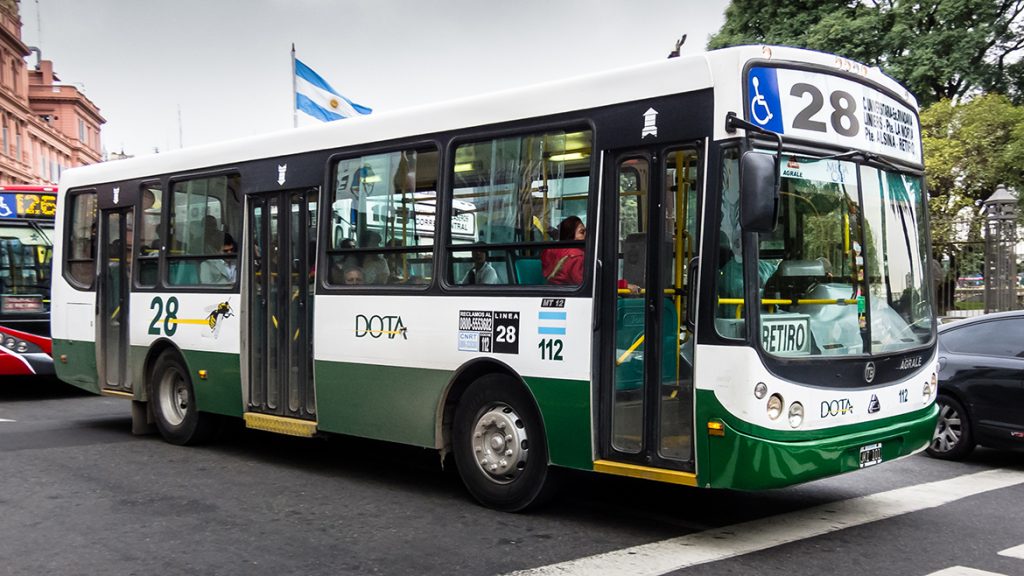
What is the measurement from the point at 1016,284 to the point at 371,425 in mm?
14435

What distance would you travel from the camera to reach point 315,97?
806 inches

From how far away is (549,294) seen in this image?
6.89 m

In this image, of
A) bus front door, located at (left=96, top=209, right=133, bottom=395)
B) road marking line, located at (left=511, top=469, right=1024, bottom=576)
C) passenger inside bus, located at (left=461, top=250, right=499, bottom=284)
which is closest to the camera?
road marking line, located at (left=511, top=469, right=1024, bottom=576)

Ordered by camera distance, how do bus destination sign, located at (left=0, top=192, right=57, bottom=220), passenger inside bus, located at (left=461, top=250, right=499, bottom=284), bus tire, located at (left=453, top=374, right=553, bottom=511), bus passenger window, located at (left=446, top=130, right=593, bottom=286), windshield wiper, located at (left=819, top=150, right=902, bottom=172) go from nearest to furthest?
windshield wiper, located at (left=819, top=150, right=902, bottom=172), bus passenger window, located at (left=446, top=130, right=593, bottom=286), bus tire, located at (left=453, top=374, right=553, bottom=511), passenger inside bus, located at (left=461, top=250, right=499, bottom=284), bus destination sign, located at (left=0, top=192, right=57, bottom=220)

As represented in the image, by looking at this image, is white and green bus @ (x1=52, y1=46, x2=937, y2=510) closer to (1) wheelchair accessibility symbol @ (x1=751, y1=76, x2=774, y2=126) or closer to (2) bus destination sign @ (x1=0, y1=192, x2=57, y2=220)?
(1) wheelchair accessibility symbol @ (x1=751, y1=76, x2=774, y2=126)

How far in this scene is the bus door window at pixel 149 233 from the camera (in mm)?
10633

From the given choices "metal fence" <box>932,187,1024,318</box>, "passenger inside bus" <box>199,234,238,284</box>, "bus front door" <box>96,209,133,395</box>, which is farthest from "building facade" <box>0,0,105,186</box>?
"passenger inside bus" <box>199,234,238,284</box>

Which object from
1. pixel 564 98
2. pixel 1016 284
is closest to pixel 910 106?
pixel 564 98

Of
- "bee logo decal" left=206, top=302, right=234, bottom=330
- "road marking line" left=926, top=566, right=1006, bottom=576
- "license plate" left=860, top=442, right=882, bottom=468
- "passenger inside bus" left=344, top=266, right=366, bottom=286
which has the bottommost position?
"road marking line" left=926, top=566, right=1006, bottom=576

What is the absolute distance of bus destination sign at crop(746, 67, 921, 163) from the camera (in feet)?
20.0

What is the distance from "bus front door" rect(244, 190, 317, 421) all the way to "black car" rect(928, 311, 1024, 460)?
6001 millimetres

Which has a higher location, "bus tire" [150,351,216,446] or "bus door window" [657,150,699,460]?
"bus door window" [657,150,699,460]

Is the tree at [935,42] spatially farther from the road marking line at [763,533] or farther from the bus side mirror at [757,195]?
the bus side mirror at [757,195]

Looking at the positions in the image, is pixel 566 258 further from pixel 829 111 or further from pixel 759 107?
pixel 829 111
